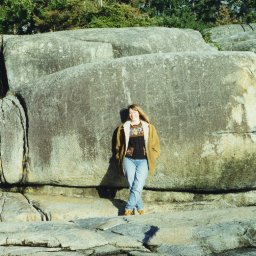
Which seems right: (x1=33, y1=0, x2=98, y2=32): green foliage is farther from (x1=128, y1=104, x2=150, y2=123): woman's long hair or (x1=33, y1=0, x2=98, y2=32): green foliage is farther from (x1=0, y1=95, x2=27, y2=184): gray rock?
(x1=128, y1=104, x2=150, y2=123): woman's long hair

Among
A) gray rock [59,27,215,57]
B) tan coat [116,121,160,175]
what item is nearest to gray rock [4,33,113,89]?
gray rock [59,27,215,57]

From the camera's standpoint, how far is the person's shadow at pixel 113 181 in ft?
24.6

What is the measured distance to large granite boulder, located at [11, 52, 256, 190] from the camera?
7434 millimetres

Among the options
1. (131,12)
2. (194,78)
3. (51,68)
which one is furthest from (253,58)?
(131,12)

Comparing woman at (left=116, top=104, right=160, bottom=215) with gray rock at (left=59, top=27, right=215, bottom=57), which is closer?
woman at (left=116, top=104, right=160, bottom=215)

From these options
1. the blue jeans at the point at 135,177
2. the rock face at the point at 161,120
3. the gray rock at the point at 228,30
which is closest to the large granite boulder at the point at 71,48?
the rock face at the point at 161,120

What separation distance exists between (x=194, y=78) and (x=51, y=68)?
2.49 m

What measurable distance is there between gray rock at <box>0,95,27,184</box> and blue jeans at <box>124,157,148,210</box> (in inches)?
61.9

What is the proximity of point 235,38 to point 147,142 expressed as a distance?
15026 millimetres

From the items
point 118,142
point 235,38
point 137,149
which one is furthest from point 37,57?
point 235,38

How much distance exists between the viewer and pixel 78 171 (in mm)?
7586

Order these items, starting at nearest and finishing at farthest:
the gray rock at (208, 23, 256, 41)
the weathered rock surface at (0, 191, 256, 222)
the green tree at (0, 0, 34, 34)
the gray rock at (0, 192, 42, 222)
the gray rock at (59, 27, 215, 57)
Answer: the gray rock at (0, 192, 42, 222) → the weathered rock surface at (0, 191, 256, 222) → the gray rock at (59, 27, 215, 57) → the green tree at (0, 0, 34, 34) → the gray rock at (208, 23, 256, 41)

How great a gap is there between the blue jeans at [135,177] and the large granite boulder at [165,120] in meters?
0.39

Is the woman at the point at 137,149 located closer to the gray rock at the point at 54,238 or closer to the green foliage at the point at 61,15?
the gray rock at the point at 54,238
